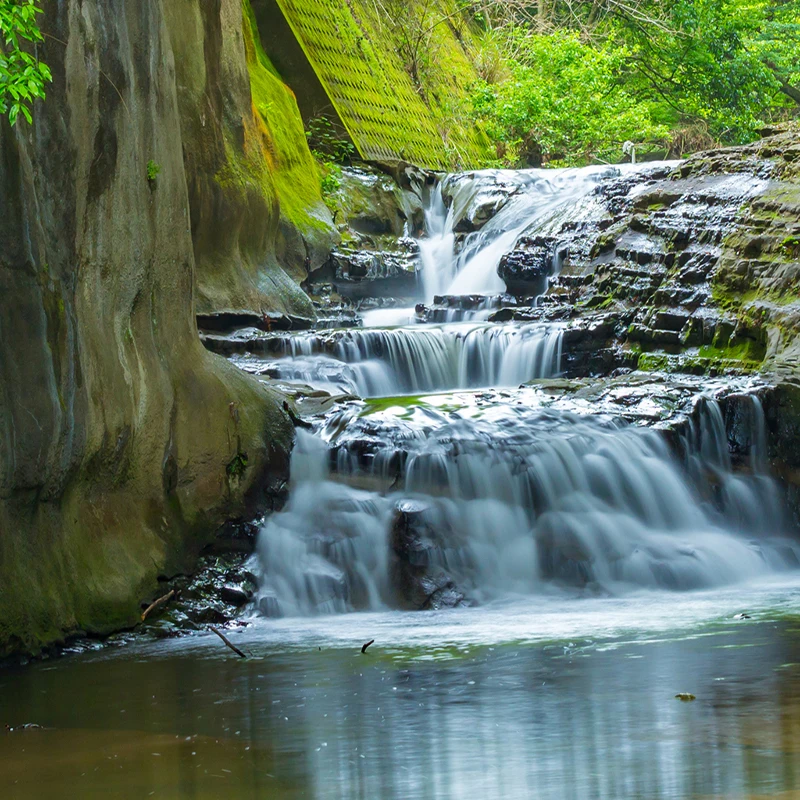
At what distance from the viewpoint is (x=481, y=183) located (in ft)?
57.7

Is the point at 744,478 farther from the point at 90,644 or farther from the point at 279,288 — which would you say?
the point at 279,288

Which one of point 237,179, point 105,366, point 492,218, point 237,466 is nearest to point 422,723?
point 105,366

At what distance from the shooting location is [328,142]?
58.2ft

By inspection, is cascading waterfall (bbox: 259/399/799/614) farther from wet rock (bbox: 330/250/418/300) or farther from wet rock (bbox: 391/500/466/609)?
wet rock (bbox: 330/250/418/300)

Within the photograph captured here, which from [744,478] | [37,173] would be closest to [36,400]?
[37,173]

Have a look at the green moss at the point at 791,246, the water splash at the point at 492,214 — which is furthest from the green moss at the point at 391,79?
the green moss at the point at 791,246

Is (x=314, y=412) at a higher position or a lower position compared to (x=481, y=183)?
lower

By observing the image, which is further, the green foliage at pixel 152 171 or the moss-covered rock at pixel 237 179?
the moss-covered rock at pixel 237 179

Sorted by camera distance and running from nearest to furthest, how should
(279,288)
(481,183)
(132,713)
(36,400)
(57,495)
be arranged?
(132,713)
(36,400)
(57,495)
(279,288)
(481,183)

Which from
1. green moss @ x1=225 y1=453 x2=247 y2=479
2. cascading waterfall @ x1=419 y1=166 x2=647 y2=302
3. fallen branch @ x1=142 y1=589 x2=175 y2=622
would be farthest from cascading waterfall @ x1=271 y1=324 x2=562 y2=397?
fallen branch @ x1=142 y1=589 x2=175 y2=622

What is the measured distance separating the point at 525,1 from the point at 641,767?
23.5m

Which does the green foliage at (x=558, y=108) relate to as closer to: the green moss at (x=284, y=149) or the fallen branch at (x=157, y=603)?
the green moss at (x=284, y=149)

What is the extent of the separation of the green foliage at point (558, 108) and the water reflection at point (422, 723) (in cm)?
1904

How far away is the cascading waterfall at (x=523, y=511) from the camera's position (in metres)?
7.62
